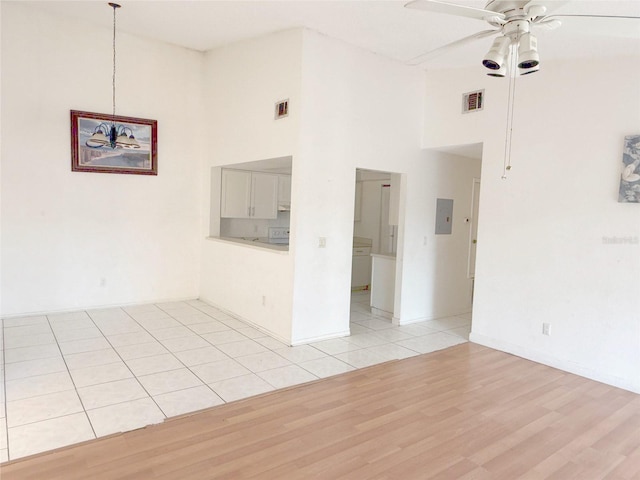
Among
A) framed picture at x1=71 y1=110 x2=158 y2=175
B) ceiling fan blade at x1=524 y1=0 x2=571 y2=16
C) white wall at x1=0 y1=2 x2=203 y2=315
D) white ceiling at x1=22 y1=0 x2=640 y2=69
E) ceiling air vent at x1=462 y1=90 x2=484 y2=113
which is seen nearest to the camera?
ceiling fan blade at x1=524 y1=0 x2=571 y2=16

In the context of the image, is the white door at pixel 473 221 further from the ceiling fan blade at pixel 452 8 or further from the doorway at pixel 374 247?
the ceiling fan blade at pixel 452 8

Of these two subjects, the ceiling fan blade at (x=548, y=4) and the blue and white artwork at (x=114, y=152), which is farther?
the blue and white artwork at (x=114, y=152)

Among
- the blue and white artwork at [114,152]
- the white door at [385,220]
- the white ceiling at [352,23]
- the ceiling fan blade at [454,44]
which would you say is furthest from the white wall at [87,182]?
the ceiling fan blade at [454,44]

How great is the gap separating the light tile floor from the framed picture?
191cm

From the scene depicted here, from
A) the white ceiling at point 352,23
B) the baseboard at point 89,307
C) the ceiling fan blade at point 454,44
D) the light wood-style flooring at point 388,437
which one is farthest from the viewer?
the baseboard at point 89,307

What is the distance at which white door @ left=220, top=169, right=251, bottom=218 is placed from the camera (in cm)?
610

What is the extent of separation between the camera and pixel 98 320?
198 inches

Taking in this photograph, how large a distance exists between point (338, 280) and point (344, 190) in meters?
1.01

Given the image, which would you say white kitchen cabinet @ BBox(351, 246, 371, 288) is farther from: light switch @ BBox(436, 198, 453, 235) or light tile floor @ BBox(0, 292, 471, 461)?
light switch @ BBox(436, 198, 453, 235)

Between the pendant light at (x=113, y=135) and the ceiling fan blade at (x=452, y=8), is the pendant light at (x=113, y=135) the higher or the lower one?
the lower one

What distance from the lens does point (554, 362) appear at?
13.2 feet

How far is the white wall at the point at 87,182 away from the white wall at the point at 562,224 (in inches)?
156

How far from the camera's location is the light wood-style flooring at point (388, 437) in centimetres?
231

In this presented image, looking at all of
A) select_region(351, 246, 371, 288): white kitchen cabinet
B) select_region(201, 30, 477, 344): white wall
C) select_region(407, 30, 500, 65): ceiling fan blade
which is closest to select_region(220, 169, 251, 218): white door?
select_region(201, 30, 477, 344): white wall
